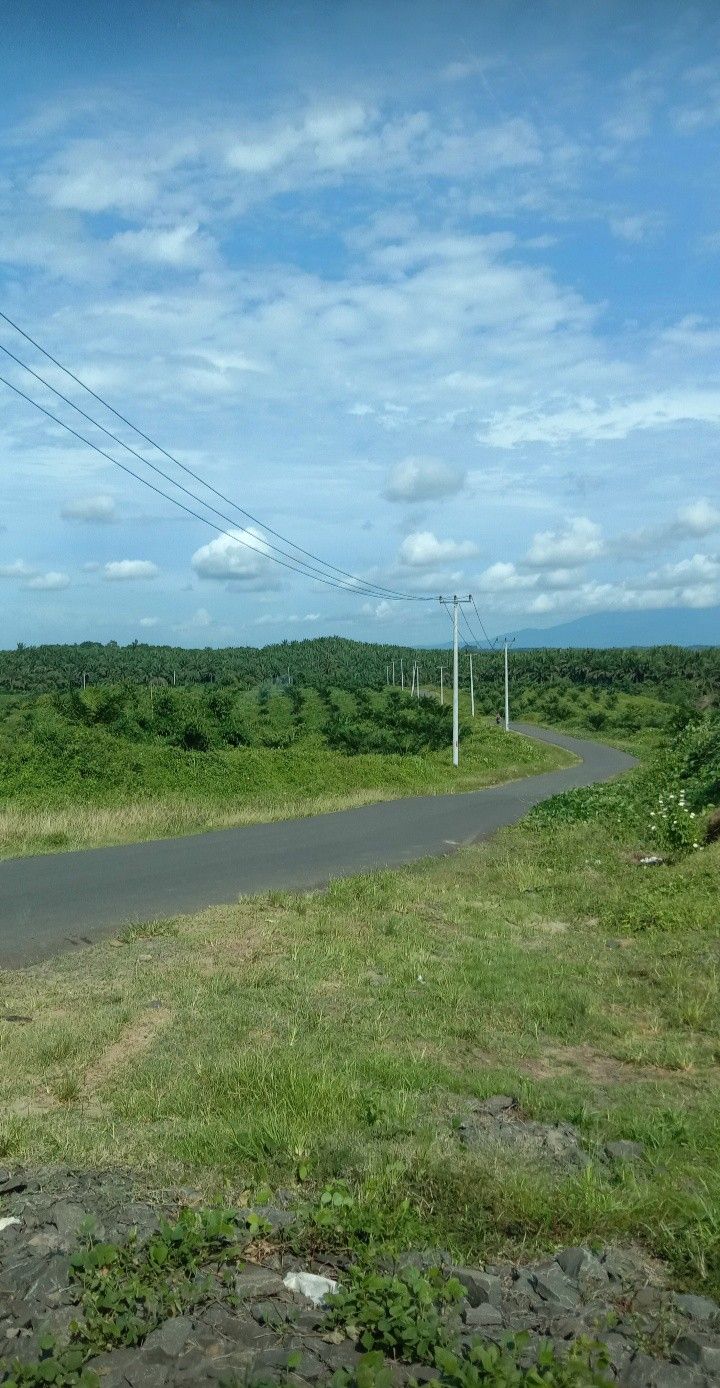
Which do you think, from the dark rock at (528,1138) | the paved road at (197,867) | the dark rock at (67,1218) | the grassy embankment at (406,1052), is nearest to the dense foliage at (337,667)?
the paved road at (197,867)

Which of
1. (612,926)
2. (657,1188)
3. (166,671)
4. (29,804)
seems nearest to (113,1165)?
(657,1188)

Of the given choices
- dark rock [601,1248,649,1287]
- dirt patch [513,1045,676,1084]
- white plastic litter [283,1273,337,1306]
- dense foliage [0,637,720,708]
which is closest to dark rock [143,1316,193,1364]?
white plastic litter [283,1273,337,1306]

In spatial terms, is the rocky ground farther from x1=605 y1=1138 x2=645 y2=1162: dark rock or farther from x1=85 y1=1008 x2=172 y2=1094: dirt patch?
x1=85 y1=1008 x2=172 y2=1094: dirt patch

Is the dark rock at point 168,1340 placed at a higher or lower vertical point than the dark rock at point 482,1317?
higher

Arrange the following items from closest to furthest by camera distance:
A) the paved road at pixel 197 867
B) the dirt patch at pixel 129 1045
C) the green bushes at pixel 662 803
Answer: the dirt patch at pixel 129 1045 → the paved road at pixel 197 867 → the green bushes at pixel 662 803

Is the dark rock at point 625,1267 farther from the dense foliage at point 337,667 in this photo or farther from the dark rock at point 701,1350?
the dense foliage at point 337,667

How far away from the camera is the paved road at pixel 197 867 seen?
36.1ft

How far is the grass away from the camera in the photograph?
4.64 meters

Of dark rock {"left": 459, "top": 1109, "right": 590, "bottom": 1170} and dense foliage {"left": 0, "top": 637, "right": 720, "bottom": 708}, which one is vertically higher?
dense foliage {"left": 0, "top": 637, "right": 720, "bottom": 708}

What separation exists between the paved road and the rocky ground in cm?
561

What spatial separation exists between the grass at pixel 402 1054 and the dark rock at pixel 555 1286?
0.92 ft

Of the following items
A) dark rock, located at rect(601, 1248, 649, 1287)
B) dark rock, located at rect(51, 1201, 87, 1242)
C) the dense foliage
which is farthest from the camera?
the dense foliage

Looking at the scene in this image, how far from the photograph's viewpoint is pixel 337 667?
109062 mm

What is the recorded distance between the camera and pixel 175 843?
17.4m
